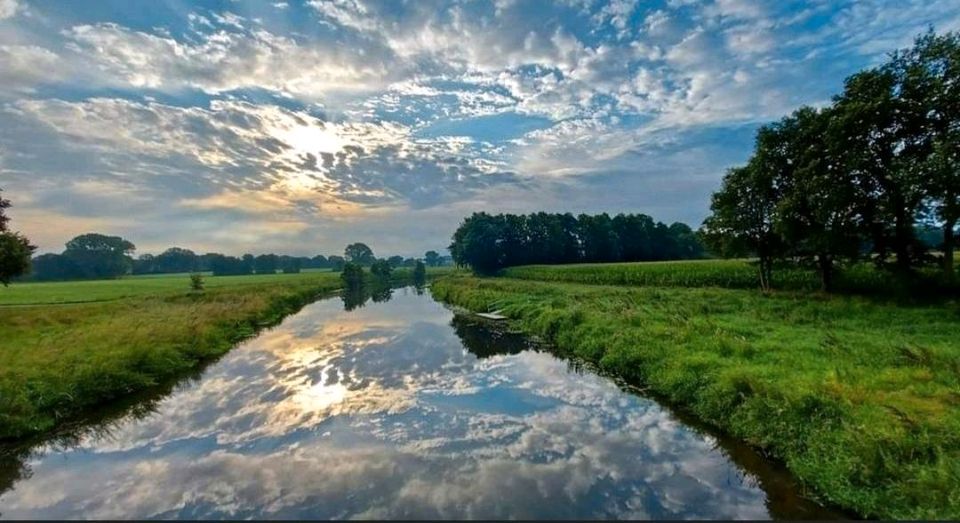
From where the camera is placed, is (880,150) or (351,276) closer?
(880,150)

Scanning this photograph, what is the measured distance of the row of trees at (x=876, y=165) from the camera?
1831 centimetres

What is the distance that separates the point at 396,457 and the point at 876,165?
2468 centimetres

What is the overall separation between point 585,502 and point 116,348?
721 inches

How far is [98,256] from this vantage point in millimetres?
106125

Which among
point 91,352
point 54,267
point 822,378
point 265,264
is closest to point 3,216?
point 91,352

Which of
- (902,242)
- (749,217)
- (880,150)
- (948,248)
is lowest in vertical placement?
(948,248)

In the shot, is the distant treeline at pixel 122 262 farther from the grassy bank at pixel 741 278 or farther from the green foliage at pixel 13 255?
the grassy bank at pixel 741 278

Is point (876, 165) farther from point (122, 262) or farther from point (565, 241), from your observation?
point (122, 262)

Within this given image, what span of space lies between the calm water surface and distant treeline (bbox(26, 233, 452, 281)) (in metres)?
70.9

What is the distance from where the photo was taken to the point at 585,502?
8.05 metres

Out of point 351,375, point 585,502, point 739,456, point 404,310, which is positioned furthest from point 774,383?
point 404,310

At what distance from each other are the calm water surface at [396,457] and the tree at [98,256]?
114m

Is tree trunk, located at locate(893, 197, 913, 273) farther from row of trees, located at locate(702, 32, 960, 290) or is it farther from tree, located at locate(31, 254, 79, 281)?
tree, located at locate(31, 254, 79, 281)

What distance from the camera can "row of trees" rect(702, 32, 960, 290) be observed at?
18.3 m
